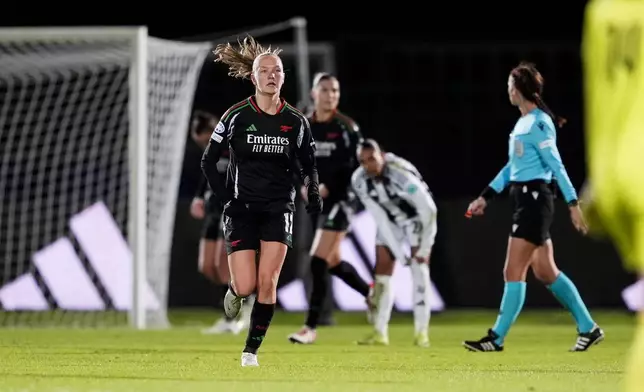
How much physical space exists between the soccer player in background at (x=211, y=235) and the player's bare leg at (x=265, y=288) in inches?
184

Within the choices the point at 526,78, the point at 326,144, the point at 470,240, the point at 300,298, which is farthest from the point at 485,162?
the point at 526,78

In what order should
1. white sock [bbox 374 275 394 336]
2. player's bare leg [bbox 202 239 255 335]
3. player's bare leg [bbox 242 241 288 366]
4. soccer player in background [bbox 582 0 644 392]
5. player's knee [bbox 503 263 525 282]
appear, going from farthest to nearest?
player's bare leg [bbox 202 239 255 335]
white sock [bbox 374 275 394 336]
player's knee [bbox 503 263 525 282]
player's bare leg [bbox 242 241 288 366]
soccer player in background [bbox 582 0 644 392]

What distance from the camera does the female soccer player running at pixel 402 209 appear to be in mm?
10953

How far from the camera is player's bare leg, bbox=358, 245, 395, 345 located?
11273 millimetres

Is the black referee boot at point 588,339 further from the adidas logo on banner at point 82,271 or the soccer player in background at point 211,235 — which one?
the adidas logo on banner at point 82,271

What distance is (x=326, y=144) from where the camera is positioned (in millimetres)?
11828

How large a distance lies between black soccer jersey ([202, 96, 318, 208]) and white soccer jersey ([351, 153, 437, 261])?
251 centimetres

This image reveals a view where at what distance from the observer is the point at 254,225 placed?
833cm

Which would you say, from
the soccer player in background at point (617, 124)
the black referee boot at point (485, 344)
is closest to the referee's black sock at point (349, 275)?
the black referee boot at point (485, 344)

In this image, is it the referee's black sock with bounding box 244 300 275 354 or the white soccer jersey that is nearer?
the referee's black sock with bounding box 244 300 275 354

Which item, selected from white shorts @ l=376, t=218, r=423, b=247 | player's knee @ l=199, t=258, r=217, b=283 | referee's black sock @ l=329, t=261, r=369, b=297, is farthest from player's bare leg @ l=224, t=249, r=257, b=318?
player's knee @ l=199, t=258, r=217, b=283

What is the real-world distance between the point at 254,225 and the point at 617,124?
3.98 meters

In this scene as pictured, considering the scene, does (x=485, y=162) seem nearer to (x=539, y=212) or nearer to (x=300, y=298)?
(x=300, y=298)

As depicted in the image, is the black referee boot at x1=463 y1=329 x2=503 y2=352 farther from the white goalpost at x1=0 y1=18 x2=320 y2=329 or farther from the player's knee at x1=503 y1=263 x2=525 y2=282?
the white goalpost at x1=0 y1=18 x2=320 y2=329
